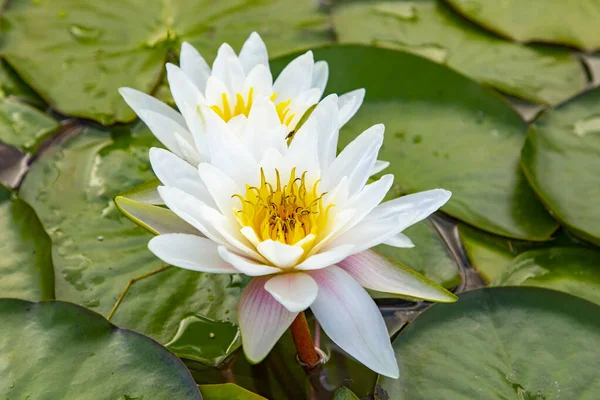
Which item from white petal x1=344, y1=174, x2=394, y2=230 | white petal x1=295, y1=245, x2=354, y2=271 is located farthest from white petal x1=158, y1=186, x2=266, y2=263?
white petal x1=344, y1=174, x2=394, y2=230

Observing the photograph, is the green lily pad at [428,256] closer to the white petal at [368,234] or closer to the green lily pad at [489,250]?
the green lily pad at [489,250]

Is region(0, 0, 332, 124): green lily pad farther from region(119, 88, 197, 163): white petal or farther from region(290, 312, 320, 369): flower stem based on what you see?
region(290, 312, 320, 369): flower stem

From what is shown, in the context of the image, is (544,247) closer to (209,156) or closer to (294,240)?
(294,240)

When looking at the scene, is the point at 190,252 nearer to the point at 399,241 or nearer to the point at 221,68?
the point at 399,241

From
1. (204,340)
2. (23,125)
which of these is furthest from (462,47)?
(23,125)

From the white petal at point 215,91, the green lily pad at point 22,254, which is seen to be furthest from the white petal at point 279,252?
the green lily pad at point 22,254

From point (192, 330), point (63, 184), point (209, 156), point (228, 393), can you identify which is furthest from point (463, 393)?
point (63, 184)
